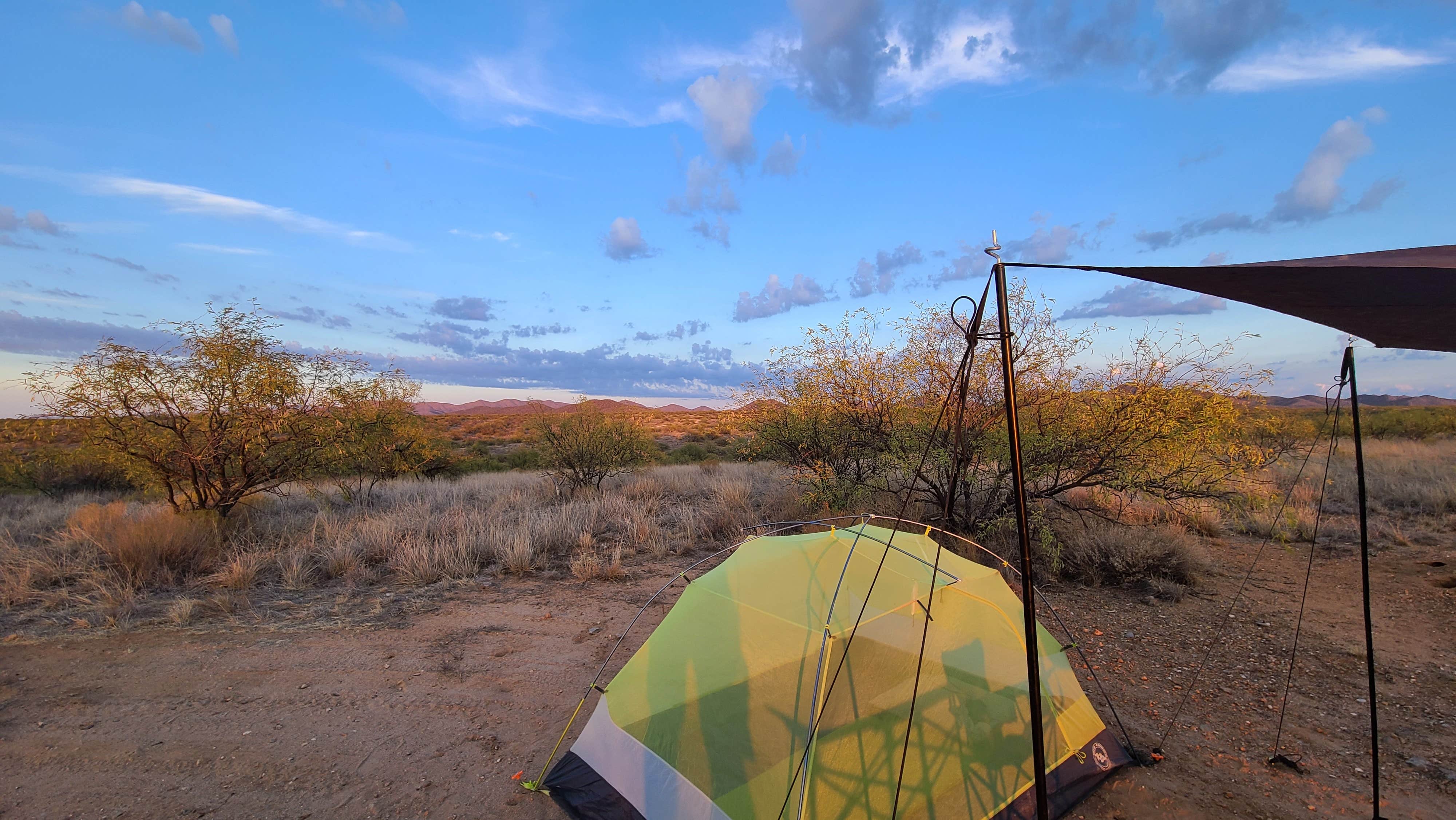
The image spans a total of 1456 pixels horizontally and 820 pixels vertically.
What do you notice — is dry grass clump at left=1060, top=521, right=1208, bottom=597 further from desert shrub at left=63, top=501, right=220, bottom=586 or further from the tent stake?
desert shrub at left=63, top=501, right=220, bottom=586

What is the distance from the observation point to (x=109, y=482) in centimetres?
1500

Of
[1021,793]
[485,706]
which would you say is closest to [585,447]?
[485,706]

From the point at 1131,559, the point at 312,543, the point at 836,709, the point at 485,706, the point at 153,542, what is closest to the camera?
the point at 836,709

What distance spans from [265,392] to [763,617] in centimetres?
931

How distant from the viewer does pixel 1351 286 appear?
6.96 ft

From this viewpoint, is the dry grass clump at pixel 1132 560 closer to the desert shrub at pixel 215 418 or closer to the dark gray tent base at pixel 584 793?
the dark gray tent base at pixel 584 793

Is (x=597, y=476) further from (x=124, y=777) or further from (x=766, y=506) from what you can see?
(x=124, y=777)

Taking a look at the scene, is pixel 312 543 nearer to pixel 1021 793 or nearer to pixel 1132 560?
pixel 1021 793

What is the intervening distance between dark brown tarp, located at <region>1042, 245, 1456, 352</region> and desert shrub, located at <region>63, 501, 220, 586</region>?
34.9 feet

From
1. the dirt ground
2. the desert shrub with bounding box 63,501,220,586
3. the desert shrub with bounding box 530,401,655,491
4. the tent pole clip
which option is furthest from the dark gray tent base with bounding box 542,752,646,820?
the desert shrub with bounding box 530,401,655,491

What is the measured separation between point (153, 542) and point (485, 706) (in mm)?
6400

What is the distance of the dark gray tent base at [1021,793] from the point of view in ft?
11.4

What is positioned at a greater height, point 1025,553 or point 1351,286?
point 1351,286

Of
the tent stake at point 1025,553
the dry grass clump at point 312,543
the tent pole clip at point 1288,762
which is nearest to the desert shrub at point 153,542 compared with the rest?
the dry grass clump at point 312,543
